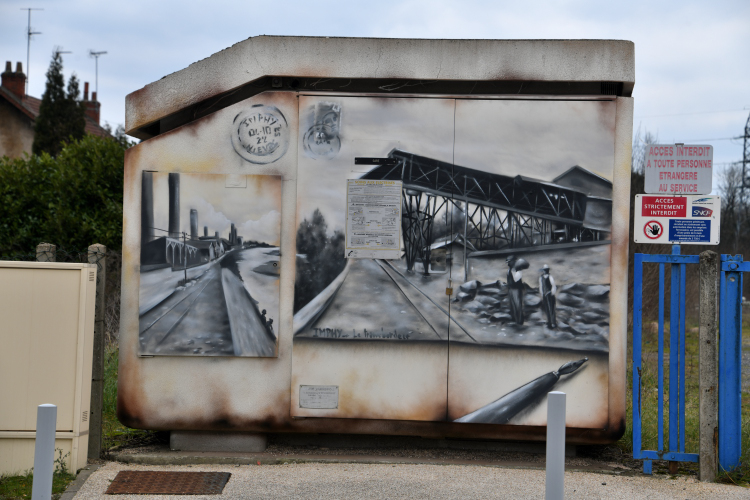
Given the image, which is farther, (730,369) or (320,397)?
(320,397)

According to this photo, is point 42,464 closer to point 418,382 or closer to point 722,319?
point 418,382

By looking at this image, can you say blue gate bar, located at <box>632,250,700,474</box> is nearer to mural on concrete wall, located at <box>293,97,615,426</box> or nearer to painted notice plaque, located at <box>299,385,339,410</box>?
mural on concrete wall, located at <box>293,97,615,426</box>

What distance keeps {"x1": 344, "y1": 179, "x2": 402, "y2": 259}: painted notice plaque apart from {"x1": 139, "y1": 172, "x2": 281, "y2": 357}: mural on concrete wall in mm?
592

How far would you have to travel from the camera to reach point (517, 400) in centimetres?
548

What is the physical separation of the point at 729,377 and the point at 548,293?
1.41m

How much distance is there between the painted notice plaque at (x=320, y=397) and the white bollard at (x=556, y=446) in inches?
94.2

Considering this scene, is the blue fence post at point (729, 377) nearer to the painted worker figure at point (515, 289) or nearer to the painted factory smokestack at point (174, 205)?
the painted worker figure at point (515, 289)

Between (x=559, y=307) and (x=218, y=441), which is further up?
(x=559, y=307)

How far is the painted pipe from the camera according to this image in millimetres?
5453

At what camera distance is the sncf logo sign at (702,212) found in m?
5.09

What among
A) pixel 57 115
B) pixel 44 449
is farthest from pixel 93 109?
pixel 44 449

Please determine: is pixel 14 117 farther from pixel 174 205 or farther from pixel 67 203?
pixel 174 205

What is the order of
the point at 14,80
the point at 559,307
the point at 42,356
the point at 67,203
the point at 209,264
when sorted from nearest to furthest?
the point at 42,356
the point at 559,307
the point at 209,264
the point at 67,203
the point at 14,80

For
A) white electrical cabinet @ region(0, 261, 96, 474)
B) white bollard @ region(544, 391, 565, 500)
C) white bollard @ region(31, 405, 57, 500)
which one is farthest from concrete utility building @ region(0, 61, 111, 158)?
white bollard @ region(544, 391, 565, 500)
